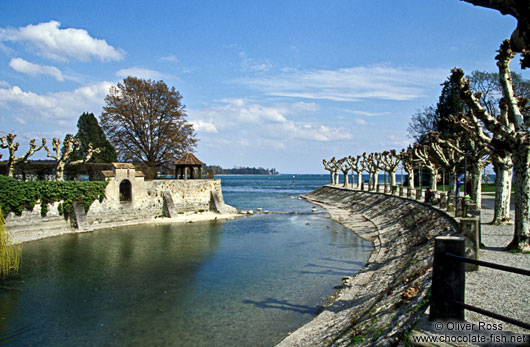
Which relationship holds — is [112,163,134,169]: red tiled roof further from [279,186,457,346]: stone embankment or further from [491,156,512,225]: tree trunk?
[491,156,512,225]: tree trunk

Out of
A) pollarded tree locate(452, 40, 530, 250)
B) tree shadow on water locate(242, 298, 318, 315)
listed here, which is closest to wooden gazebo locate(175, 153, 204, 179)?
tree shadow on water locate(242, 298, 318, 315)

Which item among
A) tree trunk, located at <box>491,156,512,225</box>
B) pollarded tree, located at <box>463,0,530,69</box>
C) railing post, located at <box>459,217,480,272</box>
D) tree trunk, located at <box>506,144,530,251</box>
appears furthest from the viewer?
tree trunk, located at <box>491,156,512,225</box>

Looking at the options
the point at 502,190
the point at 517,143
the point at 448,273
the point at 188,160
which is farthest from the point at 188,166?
the point at 448,273

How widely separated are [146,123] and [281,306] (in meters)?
32.8

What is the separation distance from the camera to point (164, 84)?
3981 centimetres

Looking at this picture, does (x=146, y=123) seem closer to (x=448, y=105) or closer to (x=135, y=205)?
(x=135, y=205)

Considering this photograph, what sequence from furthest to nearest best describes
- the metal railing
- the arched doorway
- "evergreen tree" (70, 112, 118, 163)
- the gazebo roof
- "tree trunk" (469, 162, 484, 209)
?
"evergreen tree" (70, 112, 118, 163)
the gazebo roof
the arched doorway
"tree trunk" (469, 162, 484, 209)
the metal railing

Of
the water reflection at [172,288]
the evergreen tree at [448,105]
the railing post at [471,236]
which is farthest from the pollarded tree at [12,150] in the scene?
the evergreen tree at [448,105]

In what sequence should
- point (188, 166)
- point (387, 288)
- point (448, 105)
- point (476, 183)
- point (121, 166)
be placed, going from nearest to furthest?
point (387, 288), point (476, 183), point (121, 166), point (188, 166), point (448, 105)

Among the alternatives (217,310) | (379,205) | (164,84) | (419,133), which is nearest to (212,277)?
(217,310)

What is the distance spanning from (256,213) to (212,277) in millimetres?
23725

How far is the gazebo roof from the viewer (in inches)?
1486

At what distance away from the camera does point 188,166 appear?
3791 cm

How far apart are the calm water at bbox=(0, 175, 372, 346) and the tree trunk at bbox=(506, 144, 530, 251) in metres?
6.41
